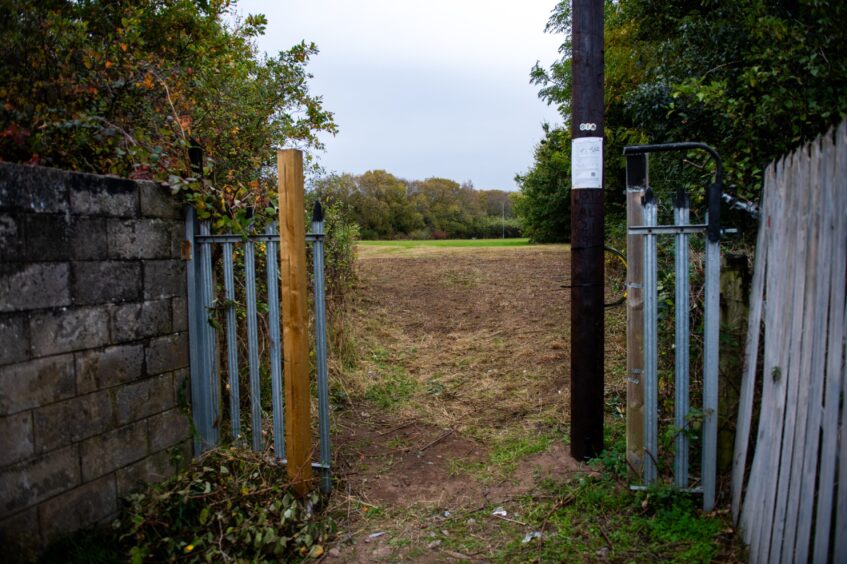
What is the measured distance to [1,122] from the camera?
294 centimetres

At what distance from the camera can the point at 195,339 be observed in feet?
11.2

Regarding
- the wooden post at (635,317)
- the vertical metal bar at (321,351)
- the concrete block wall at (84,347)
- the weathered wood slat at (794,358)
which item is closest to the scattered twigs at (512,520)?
the wooden post at (635,317)

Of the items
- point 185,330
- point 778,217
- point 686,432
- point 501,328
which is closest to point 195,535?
point 185,330

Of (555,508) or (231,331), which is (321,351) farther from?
(555,508)

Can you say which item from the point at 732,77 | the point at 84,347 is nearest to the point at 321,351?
the point at 84,347

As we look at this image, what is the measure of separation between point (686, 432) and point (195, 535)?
2629mm

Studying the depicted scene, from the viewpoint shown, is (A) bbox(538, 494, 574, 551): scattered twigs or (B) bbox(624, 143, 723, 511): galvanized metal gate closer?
(B) bbox(624, 143, 723, 511): galvanized metal gate

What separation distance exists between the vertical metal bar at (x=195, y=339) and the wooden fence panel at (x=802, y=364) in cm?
300

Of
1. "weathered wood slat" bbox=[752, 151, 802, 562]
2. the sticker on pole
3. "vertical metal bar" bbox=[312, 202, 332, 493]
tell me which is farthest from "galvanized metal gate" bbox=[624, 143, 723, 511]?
"vertical metal bar" bbox=[312, 202, 332, 493]

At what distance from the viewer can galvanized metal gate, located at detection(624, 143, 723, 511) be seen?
116 inches

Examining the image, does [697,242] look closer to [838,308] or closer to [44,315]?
[838,308]

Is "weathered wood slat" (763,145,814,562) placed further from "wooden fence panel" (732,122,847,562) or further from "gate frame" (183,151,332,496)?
"gate frame" (183,151,332,496)

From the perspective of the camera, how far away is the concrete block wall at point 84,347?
2.42 m

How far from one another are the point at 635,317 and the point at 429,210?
35.8m
